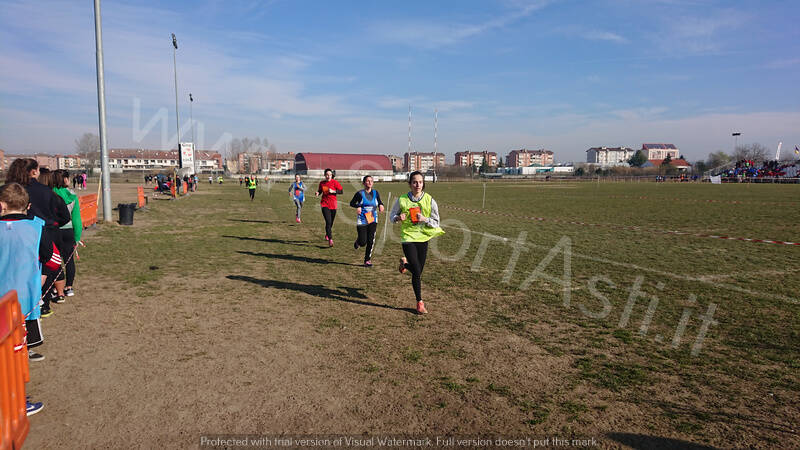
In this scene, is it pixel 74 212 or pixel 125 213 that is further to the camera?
pixel 125 213

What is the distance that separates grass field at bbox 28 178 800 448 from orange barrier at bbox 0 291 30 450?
10.3 inches

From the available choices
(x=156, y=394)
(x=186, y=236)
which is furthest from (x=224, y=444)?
(x=186, y=236)

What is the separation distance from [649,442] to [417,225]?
398cm

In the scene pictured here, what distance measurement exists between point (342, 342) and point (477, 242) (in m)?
8.15

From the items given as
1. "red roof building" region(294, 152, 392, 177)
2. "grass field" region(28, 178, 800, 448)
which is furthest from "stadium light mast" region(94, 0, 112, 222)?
"red roof building" region(294, 152, 392, 177)

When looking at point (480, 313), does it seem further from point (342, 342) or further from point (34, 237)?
point (34, 237)

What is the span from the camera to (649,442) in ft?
11.2

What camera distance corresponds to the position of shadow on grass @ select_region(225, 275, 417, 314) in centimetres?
713

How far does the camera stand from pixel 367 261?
9.90 meters

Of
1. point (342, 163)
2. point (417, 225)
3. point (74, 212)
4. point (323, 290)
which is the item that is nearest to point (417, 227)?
point (417, 225)

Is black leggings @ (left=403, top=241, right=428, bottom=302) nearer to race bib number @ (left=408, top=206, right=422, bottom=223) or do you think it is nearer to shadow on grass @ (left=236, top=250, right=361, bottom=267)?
race bib number @ (left=408, top=206, right=422, bottom=223)

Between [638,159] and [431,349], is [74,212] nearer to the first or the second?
[431,349]

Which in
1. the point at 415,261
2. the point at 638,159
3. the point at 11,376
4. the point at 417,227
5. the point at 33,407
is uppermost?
the point at 638,159

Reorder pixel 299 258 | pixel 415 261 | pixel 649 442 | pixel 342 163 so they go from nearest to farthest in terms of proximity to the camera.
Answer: pixel 649 442 → pixel 415 261 → pixel 299 258 → pixel 342 163
